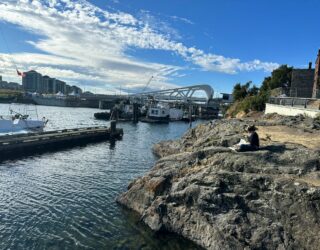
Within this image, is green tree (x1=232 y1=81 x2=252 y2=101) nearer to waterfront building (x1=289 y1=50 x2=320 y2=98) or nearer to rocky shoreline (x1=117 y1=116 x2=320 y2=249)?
waterfront building (x1=289 y1=50 x2=320 y2=98)

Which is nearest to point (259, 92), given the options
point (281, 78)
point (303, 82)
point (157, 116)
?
point (281, 78)

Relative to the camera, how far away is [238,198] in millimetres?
17125

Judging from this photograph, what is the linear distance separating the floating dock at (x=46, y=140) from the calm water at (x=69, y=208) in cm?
372

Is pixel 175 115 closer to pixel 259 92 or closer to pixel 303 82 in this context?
pixel 259 92

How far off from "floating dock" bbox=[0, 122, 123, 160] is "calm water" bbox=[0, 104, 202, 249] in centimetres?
372

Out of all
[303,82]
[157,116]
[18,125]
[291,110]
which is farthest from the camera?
[157,116]

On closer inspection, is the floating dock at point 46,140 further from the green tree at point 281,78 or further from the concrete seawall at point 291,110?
the green tree at point 281,78

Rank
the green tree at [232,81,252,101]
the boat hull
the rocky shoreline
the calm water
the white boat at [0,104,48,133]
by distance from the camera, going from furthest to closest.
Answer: the green tree at [232,81,252,101] → the white boat at [0,104,48,133] → the boat hull → the calm water → the rocky shoreline

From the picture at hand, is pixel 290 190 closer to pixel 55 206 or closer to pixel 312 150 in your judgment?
pixel 312 150

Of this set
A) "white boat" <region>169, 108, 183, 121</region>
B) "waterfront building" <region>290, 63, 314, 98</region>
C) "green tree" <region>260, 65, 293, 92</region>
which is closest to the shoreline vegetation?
"green tree" <region>260, 65, 293, 92</region>

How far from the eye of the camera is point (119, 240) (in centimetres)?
1736

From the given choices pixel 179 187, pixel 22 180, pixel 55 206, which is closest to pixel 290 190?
pixel 179 187

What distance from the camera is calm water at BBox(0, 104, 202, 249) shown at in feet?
56.3

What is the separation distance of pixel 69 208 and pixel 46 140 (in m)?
25.7
